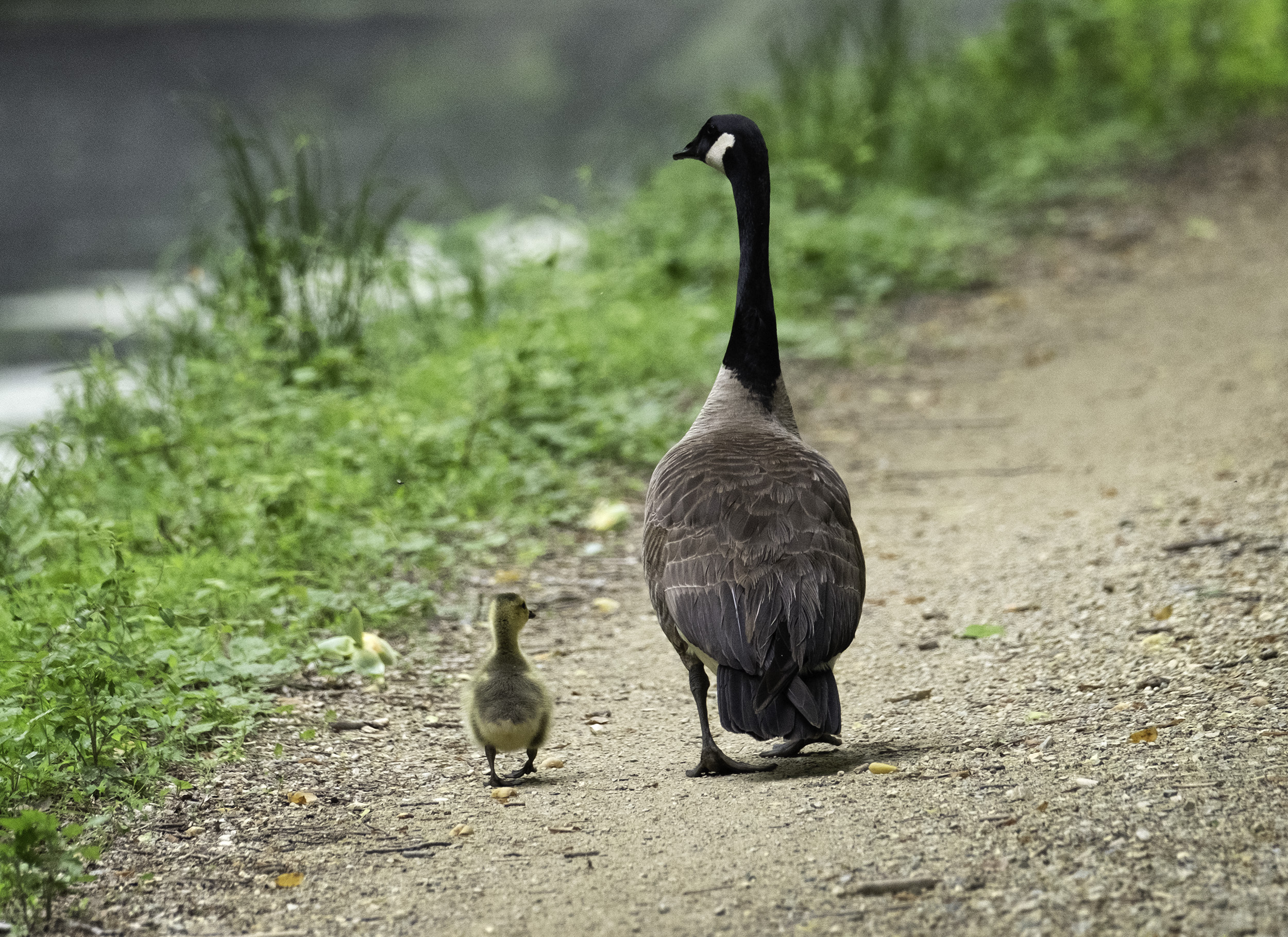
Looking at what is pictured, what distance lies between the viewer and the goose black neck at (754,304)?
15.4 feet

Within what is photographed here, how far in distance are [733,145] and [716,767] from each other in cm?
244

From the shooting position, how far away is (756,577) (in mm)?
3553

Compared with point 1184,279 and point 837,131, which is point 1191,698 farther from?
point 837,131

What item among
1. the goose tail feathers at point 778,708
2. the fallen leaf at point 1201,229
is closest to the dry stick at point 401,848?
the goose tail feathers at point 778,708

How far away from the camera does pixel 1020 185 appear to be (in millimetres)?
13102

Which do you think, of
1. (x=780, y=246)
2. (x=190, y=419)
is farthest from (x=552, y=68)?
(x=190, y=419)

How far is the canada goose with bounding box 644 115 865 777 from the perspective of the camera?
3400 mm

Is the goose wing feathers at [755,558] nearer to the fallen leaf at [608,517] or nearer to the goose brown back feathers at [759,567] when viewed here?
the goose brown back feathers at [759,567]

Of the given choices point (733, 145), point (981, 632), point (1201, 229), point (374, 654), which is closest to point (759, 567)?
point (981, 632)

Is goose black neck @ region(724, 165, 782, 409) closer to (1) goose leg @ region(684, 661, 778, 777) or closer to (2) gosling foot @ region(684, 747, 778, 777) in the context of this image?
(1) goose leg @ region(684, 661, 778, 777)

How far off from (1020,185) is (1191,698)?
33.5ft

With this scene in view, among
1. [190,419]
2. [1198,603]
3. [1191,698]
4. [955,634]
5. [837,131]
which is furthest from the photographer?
[837,131]

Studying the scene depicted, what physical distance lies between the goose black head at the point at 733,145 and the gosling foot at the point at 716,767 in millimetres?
2288

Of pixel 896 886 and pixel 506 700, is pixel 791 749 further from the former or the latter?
pixel 896 886
